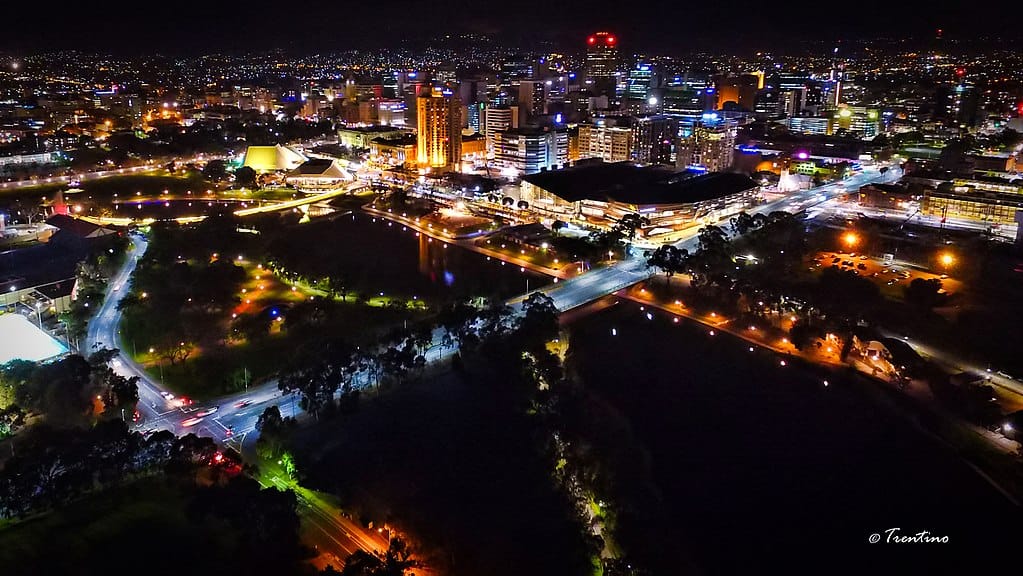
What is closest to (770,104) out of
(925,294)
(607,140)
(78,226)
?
(607,140)

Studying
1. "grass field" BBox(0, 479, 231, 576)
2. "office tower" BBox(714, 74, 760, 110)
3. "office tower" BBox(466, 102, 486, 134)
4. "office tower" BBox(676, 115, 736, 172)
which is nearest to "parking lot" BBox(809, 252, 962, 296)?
"office tower" BBox(676, 115, 736, 172)

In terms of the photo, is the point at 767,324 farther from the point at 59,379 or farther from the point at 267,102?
the point at 267,102

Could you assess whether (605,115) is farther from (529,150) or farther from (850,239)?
(850,239)

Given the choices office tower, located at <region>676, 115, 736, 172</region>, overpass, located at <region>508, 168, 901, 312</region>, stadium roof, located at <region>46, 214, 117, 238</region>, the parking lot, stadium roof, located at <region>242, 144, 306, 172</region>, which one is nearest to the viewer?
overpass, located at <region>508, 168, 901, 312</region>

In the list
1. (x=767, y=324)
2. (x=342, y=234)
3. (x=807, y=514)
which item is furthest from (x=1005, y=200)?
(x=342, y=234)

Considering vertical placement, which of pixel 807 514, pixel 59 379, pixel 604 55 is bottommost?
pixel 807 514

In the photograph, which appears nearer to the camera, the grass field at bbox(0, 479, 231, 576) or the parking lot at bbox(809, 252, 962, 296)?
the grass field at bbox(0, 479, 231, 576)

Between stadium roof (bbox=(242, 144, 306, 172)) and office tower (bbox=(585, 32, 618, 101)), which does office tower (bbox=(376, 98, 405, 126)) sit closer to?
stadium roof (bbox=(242, 144, 306, 172))
